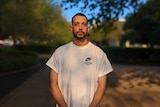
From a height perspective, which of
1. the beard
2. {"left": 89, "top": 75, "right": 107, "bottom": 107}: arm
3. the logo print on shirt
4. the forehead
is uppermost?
the forehead

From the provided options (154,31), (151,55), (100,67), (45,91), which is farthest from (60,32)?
(100,67)

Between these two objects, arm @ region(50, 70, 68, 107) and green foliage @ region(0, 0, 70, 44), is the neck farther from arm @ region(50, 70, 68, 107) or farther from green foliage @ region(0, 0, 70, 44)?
green foliage @ region(0, 0, 70, 44)

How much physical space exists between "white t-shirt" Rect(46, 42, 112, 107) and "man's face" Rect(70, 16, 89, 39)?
115mm

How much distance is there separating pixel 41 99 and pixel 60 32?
183 ft

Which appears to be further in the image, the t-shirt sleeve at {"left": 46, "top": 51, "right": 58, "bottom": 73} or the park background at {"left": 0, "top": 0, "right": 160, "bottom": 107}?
the park background at {"left": 0, "top": 0, "right": 160, "bottom": 107}

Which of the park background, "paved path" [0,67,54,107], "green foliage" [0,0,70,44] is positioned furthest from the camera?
"green foliage" [0,0,70,44]

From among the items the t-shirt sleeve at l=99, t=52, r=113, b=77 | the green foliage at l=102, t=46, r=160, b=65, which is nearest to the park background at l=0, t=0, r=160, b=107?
the green foliage at l=102, t=46, r=160, b=65

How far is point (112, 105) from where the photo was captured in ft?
32.6

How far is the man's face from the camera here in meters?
3.49

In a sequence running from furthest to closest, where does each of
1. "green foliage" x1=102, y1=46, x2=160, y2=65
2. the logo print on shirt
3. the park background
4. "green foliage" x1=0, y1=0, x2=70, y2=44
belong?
"green foliage" x1=102, y1=46, x2=160, y2=65, "green foliage" x1=0, y1=0, x2=70, y2=44, the park background, the logo print on shirt

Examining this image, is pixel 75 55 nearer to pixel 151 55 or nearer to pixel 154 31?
pixel 151 55

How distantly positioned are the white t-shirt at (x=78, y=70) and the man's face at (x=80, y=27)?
11 cm

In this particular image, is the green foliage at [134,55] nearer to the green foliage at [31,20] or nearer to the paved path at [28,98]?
the green foliage at [31,20]

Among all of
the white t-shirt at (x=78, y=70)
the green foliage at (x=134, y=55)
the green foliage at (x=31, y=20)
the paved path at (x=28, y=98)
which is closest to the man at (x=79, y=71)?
the white t-shirt at (x=78, y=70)
